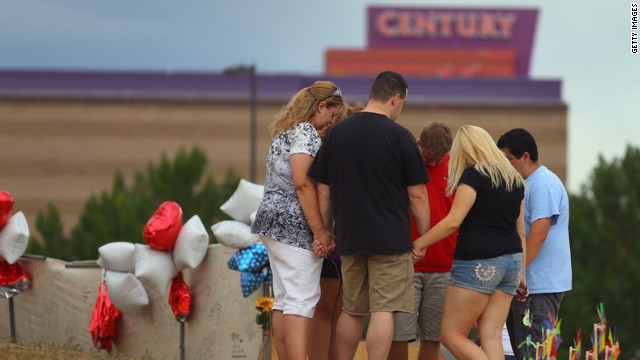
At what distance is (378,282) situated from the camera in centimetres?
750

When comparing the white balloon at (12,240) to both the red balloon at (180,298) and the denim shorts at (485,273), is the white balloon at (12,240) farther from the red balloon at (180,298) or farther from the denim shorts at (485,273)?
the denim shorts at (485,273)

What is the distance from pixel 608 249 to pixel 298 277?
4366cm

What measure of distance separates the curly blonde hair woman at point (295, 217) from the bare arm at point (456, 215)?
610 millimetres

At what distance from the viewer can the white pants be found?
777 cm

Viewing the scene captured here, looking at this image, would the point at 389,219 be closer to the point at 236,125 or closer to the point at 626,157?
the point at 626,157

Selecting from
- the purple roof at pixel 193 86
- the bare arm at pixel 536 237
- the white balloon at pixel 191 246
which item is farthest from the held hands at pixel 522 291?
the purple roof at pixel 193 86

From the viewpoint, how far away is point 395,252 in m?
7.43

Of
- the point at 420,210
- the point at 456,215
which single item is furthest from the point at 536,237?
the point at 420,210

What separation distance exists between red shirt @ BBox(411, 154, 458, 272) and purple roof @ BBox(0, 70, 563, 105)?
6443 centimetres

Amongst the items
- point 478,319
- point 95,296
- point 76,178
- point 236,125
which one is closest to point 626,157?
point 236,125

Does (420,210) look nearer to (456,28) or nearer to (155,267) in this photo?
(155,267)

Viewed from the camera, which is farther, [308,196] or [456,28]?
[456,28]

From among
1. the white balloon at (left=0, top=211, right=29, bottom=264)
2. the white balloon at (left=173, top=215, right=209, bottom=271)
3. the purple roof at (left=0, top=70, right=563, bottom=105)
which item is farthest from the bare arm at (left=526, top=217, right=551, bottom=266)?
the purple roof at (left=0, top=70, right=563, bottom=105)

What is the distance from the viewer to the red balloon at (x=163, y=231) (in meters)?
11.2
